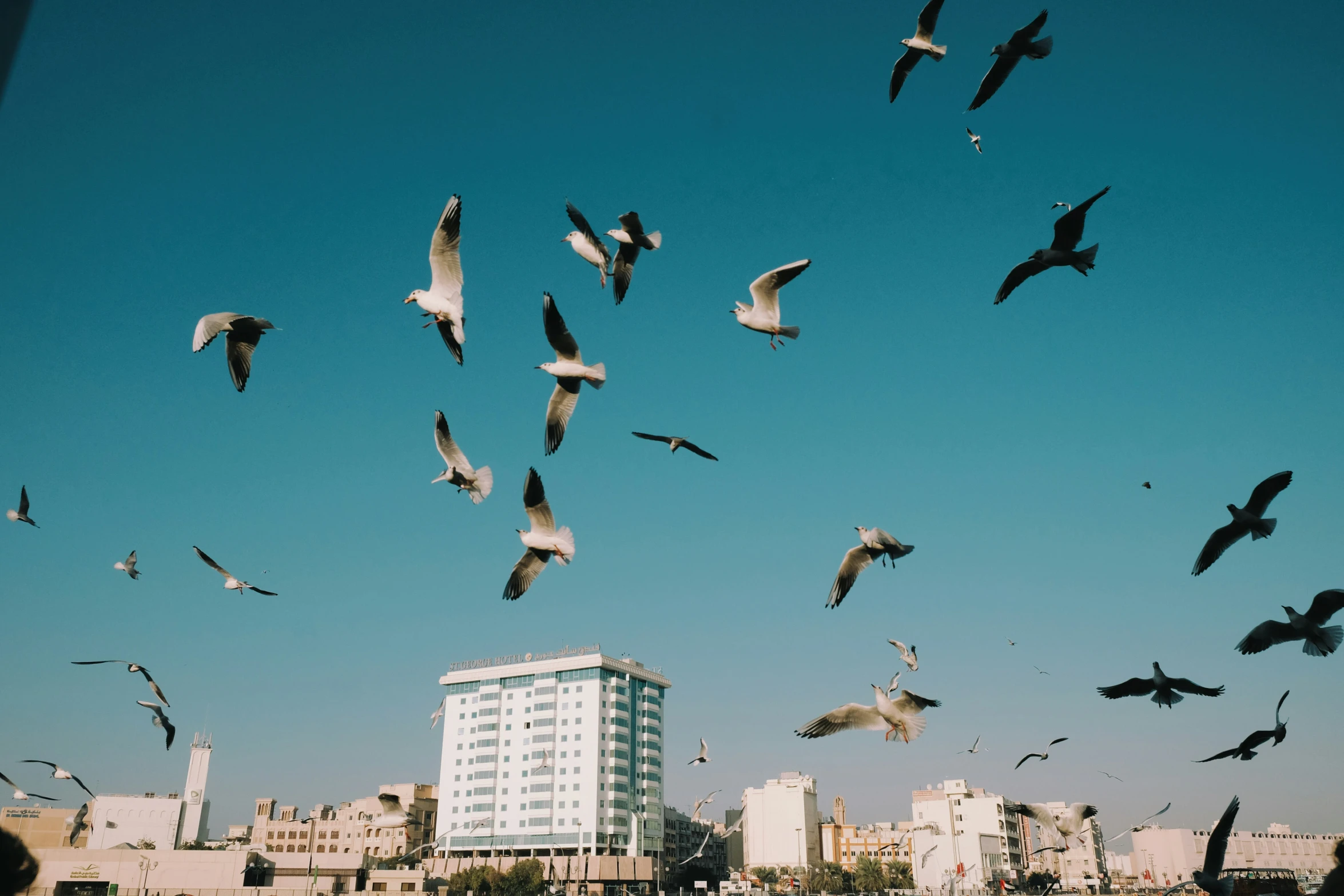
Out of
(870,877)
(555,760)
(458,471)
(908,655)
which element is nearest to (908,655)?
(908,655)

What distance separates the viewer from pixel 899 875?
10962 centimetres

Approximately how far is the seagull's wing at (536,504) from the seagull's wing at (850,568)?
15.2ft

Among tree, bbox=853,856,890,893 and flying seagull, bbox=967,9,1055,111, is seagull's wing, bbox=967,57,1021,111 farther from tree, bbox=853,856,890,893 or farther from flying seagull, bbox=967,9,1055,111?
tree, bbox=853,856,890,893

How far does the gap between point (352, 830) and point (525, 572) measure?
382 feet

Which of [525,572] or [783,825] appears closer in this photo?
[525,572]

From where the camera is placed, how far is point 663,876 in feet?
340

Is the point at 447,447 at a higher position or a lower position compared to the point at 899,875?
higher

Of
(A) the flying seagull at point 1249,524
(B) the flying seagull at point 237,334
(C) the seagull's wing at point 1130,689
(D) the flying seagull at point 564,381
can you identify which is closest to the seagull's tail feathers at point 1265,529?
(A) the flying seagull at point 1249,524

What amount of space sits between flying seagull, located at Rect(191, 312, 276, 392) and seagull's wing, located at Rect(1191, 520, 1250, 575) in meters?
14.6

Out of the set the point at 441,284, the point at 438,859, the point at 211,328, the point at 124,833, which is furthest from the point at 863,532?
the point at 124,833

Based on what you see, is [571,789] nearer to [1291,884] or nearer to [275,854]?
[275,854]

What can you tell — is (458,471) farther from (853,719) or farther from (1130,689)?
(1130,689)

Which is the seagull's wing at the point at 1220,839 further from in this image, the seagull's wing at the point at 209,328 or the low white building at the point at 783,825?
the low white building at the point at 783,825

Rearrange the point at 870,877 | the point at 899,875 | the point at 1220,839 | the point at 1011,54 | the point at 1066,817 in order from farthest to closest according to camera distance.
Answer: the point at 899,875 < the point at 870,877 < the point at 1066,817 < the point at 1011,54 < the point at 1220,839
